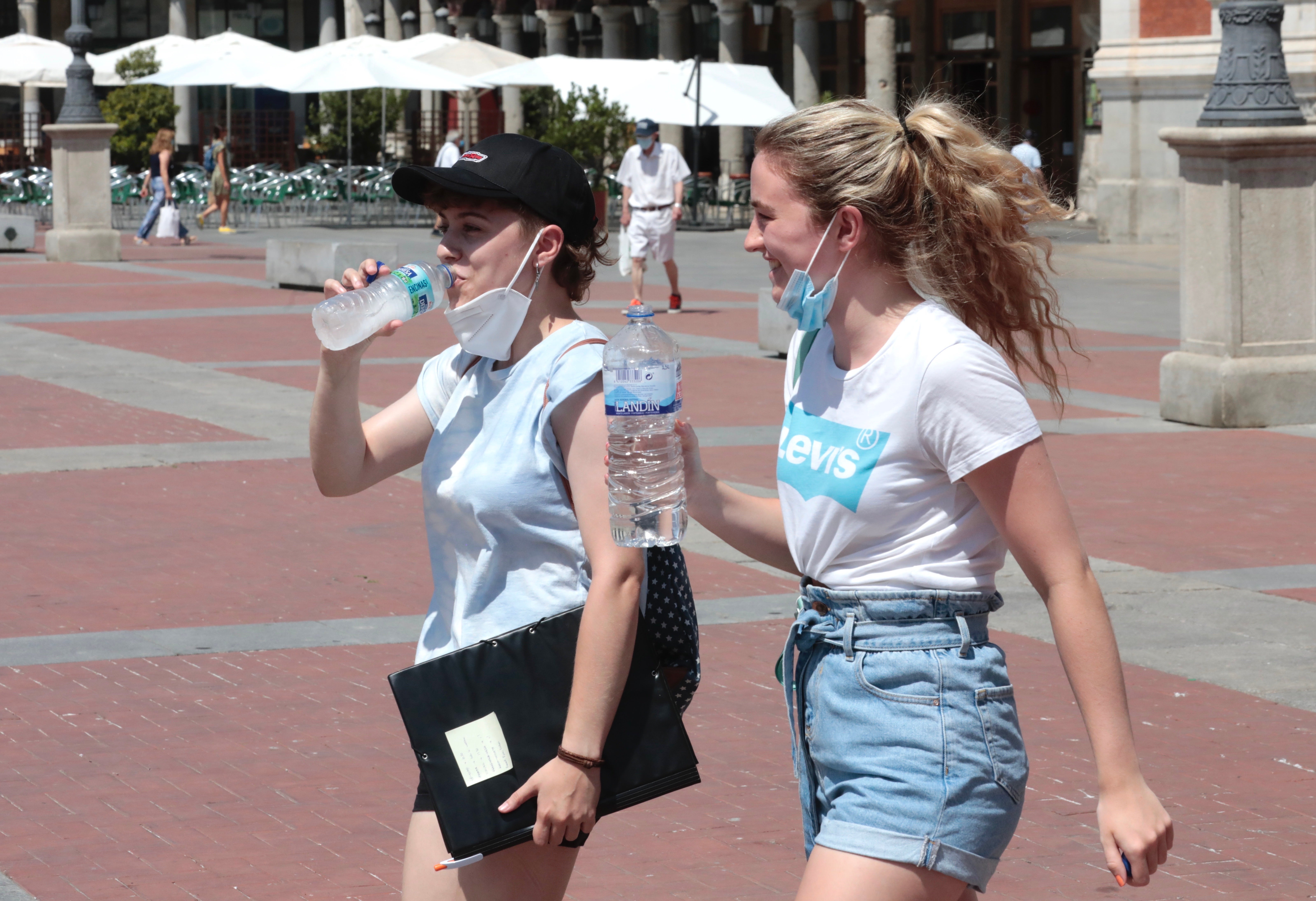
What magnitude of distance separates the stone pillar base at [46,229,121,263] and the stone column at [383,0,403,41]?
31.1m

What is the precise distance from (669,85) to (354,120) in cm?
810

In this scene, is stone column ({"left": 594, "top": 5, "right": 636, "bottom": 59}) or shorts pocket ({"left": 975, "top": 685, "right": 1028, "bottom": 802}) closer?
shorts pocket ({"left": 975, "top": 685, "right": 1028, "bottom": 802})

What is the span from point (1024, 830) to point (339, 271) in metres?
15.9

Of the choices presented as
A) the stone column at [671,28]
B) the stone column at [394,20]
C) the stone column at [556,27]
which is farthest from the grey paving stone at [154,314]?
the stone column at [394,20]

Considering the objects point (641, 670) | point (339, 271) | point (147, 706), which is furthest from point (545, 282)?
point (339, 271)

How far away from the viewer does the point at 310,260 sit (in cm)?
2020

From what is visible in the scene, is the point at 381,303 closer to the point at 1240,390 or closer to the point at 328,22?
the point at 1240,390

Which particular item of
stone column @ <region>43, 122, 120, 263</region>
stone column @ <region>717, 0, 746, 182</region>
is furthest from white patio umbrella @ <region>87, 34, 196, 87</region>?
stone column @ <region>717, 0, 746, 182</region>

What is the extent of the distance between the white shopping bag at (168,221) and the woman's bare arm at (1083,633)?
26.4 m

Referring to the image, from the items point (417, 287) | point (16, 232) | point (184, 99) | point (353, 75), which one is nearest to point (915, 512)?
point (417, 287)

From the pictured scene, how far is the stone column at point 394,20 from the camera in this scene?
55.2 meters

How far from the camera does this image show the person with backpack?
97.9 feet

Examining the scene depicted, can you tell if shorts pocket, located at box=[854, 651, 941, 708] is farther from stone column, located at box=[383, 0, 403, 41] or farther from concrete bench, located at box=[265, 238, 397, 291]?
stone column, located at box=[383, 0, 403, 41]

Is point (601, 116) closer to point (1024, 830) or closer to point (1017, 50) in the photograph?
point (1017, 50)
